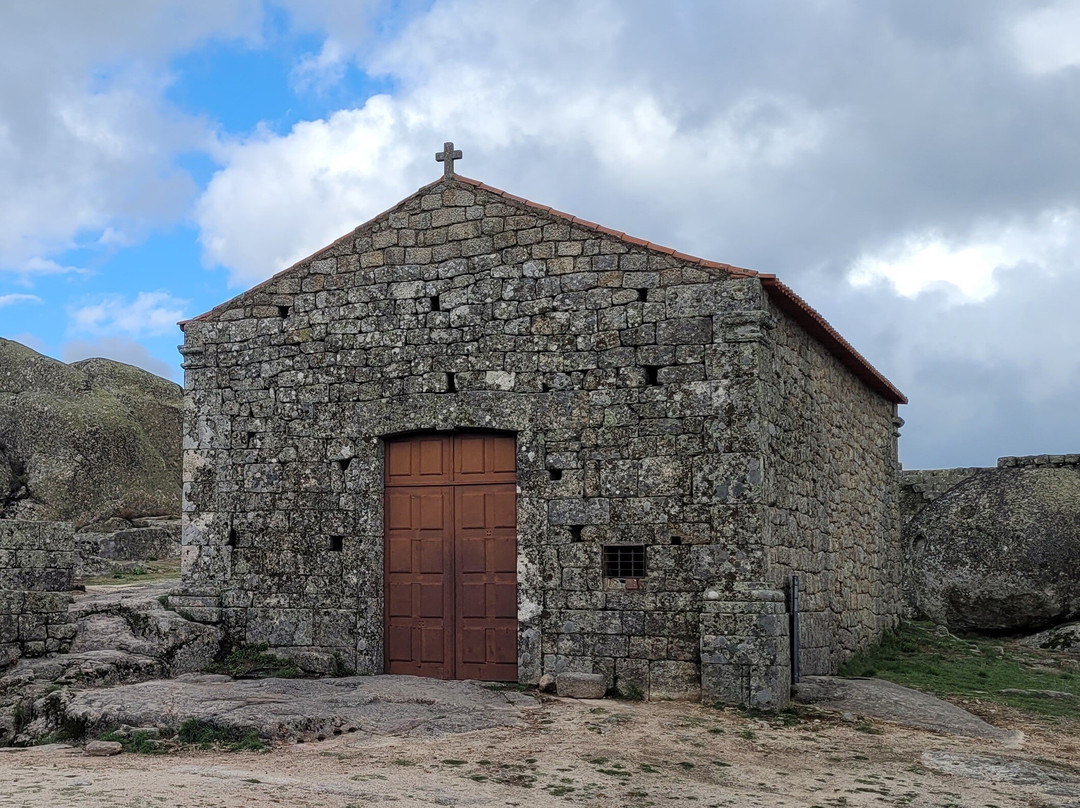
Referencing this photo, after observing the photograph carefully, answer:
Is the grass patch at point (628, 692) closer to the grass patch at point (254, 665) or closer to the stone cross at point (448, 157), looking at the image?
the grass patch at point (254, 665)

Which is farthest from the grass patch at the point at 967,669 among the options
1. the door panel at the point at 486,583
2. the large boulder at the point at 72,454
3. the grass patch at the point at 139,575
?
the large boulder at the point at 72,454

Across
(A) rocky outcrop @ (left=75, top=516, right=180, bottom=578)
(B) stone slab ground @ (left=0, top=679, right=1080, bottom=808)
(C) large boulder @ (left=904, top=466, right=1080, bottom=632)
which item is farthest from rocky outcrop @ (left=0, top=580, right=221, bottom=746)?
(C) large boulder @ (left=904, top=466, right=1080, bottom=632)

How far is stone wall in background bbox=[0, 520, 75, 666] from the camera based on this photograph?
9.69 m

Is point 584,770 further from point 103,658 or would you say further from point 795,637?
point 103,658

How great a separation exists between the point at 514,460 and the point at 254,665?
3.53m

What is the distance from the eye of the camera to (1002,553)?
14984 millimetres

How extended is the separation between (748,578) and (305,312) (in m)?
5.64

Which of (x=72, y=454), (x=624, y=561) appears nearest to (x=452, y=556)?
(x=624, y=561)

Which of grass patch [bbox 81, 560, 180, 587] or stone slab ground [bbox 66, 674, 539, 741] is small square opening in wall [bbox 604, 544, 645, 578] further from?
grass patch [bbox 81, 560, 180, 587]

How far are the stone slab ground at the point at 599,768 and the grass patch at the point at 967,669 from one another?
5.22 feet

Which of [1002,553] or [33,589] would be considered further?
[1002,553]

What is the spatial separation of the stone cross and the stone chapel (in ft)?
0.51

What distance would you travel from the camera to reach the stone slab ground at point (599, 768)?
21.1ft

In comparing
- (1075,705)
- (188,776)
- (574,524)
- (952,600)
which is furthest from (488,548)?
(952,600)
